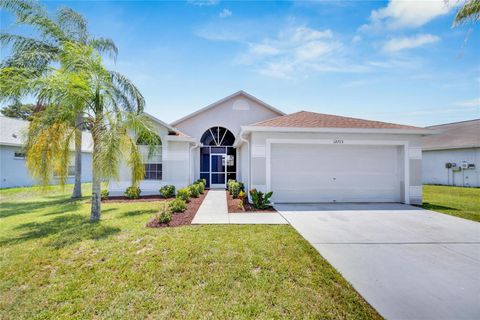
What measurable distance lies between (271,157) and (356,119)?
586 cm

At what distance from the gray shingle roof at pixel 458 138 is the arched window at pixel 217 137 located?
1804cm

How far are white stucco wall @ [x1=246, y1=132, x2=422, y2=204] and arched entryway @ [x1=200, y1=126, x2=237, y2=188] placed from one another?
7.83m

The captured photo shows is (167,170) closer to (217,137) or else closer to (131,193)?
(131,193)

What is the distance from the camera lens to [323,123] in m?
11.0

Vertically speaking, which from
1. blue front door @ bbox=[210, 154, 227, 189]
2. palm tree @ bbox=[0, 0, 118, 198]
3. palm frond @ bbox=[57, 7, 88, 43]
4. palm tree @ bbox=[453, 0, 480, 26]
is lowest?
blue front door @ bbox=[210, 154, 227, 189]

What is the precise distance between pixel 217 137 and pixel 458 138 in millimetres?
22937

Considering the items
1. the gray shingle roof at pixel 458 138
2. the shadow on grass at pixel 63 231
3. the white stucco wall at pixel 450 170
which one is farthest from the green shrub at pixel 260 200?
the white stucco wall at pixel 450 170

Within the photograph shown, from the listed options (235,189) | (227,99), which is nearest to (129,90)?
(235,189)

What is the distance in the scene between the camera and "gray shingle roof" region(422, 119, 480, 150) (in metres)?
18.5

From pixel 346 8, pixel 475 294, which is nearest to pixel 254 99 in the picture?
pixel 346 8

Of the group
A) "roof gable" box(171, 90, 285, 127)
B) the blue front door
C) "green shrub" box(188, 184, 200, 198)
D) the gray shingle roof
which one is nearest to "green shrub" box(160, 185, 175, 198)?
"green shrub" box(188, 184, 200, 198)

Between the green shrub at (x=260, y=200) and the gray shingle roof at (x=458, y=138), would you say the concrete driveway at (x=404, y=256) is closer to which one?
the green shrub at (x=260, y=200)

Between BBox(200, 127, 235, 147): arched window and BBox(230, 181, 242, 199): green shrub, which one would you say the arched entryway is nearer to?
BBox(200, 127, 235, 147): arched window

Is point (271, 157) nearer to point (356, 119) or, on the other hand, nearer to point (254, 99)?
point (356, 119)
